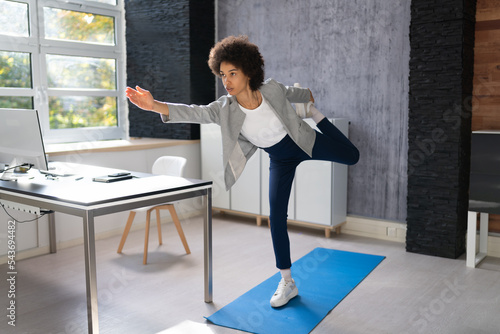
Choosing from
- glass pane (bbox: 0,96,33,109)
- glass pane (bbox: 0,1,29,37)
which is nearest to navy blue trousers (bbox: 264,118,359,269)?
glass pane (bbox: 0,96,33,109)

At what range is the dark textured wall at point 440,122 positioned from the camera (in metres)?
3.69

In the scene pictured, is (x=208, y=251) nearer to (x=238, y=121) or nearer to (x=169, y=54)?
(x=238, y=121)

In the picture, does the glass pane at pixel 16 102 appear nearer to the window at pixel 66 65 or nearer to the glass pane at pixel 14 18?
the window at pixel 66 65

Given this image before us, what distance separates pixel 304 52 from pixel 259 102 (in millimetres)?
2229

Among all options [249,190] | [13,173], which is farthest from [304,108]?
[249,190]

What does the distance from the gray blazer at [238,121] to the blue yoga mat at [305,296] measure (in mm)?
765

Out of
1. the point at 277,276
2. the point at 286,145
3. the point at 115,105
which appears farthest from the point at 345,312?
the point at 115,105

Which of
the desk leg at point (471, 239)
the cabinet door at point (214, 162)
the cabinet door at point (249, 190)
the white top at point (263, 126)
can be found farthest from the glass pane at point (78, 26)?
the desk leg at point (471, 239)

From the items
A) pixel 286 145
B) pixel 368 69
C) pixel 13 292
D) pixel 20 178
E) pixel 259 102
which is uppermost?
pixel 368 69

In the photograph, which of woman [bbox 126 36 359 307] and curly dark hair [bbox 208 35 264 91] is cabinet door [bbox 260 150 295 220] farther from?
curly dark hair [bbox 208 35 264 91]

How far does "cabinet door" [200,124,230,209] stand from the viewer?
5.12 meters

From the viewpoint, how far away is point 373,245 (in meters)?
4.29

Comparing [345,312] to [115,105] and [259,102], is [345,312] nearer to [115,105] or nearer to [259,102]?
[259,102]

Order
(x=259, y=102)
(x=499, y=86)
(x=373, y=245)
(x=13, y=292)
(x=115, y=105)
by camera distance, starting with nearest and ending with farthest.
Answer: (x=259, y=102)
(x=13, y=292)
(x=499, y=86)
(x=373, y=245)
(x=115, y=105)
